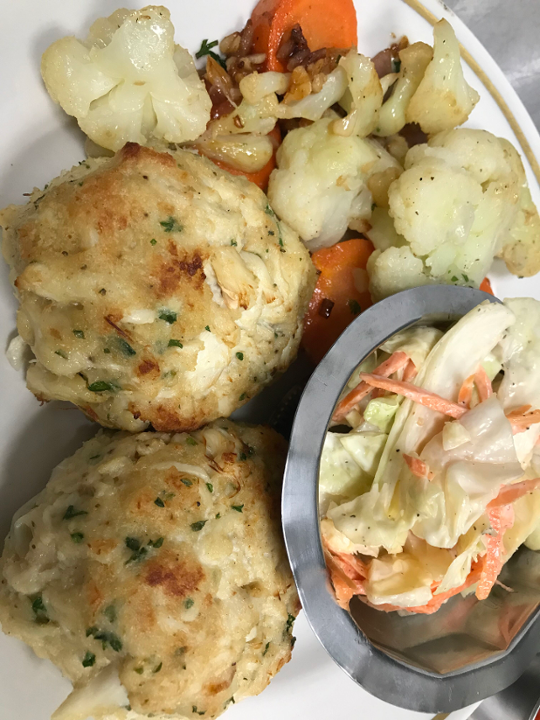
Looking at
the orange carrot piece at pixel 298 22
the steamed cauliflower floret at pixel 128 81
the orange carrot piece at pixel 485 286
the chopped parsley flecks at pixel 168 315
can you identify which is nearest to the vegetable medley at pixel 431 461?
the orange carrot piece at pixel 485 286

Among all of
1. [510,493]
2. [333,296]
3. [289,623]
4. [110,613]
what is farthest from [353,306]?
[110,613]

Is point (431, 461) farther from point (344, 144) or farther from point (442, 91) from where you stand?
point (442, 91)

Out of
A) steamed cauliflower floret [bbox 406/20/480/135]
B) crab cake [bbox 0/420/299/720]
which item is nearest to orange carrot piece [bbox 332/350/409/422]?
crab cake [bbox 0/420/299/720]

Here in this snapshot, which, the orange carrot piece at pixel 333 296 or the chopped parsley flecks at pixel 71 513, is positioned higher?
the chopped parsley flecks at pixel 71 513

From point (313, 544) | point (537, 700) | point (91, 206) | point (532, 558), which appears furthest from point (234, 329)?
point (537, 700)

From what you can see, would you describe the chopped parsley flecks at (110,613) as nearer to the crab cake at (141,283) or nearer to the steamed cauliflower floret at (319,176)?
the crab cake at (141,283)

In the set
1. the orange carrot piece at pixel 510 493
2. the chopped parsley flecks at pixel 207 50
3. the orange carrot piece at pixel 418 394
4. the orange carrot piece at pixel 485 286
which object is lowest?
the orange carrot piece at pixel 510 493

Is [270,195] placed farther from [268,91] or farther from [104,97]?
[104,97]
